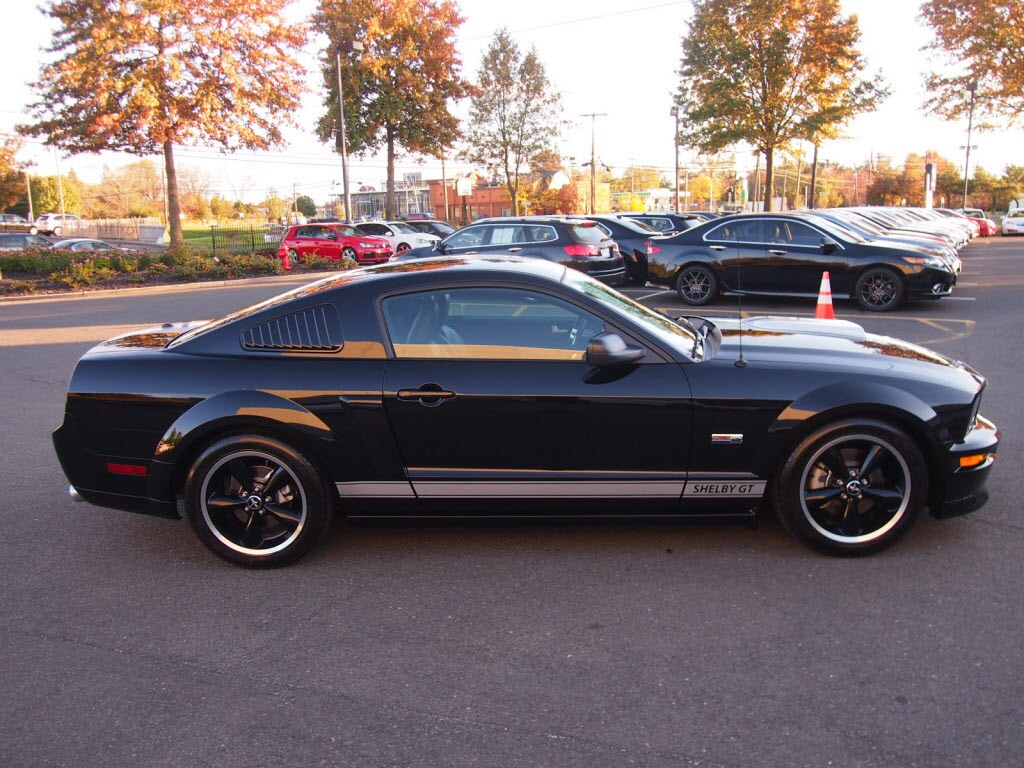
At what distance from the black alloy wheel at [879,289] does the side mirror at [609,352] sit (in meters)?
9.78

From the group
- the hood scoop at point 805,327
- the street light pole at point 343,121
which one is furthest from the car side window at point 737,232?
the street light pole at point 343,121

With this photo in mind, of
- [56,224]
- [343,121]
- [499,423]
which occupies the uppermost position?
[343,121]

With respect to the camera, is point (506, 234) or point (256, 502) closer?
point (256, 502)

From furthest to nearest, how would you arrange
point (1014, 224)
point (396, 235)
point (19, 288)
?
point (1014, 224), point (396, 235), point (19, 288)

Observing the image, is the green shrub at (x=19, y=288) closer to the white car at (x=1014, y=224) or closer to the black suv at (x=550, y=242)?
the black suv at (x=550, y=242)

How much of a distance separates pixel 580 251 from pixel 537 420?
10594 mm

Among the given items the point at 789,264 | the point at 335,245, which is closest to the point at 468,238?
the point at 789,264

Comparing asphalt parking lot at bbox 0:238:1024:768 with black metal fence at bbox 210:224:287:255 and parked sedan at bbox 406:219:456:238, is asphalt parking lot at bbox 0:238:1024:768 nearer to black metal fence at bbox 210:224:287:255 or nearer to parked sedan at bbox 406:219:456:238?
parked sedan at bbox 406:219:456:238

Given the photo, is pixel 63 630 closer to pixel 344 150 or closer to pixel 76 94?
pixel 76 94

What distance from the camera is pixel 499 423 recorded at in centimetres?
387

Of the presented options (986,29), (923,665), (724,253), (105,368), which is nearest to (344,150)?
(724,253)

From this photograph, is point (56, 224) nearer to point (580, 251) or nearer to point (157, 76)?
point (157, 76)

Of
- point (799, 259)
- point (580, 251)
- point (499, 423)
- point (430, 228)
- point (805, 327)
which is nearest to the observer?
point (499, 423)

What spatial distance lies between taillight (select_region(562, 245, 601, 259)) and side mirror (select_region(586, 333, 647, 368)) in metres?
10.4
